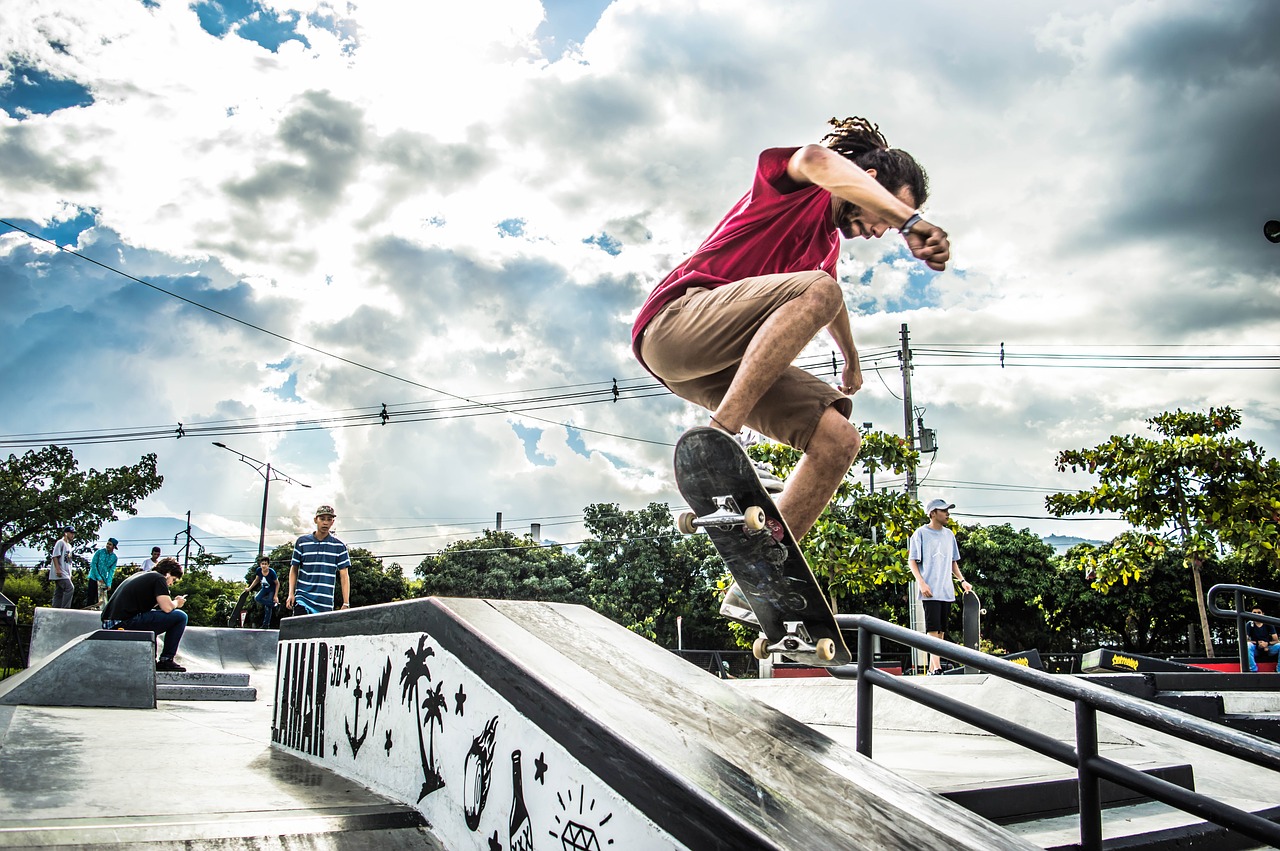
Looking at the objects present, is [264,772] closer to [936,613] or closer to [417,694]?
[417,694]

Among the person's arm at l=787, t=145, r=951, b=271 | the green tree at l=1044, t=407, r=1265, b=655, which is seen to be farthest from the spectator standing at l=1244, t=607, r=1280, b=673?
the person's arm at l=787, t=145, r=951, b=271

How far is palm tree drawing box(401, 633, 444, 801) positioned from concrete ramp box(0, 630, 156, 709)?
4118 millimetres

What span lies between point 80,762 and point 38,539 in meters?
43.6

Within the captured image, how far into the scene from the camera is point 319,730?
11.9 ft

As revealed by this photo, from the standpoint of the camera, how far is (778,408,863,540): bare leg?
11.1 ft

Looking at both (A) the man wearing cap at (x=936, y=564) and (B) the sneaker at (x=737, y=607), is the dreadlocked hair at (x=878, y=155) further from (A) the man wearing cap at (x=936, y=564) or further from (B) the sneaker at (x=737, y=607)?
(A) the man wearing cap at (x=936, y=564)

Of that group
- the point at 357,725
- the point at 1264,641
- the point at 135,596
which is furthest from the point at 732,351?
the point at 1264,641

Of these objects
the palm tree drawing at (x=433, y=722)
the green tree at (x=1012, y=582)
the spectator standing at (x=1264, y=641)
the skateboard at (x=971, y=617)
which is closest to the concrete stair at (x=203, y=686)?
the palm tree drawing at (x=433, y=722)

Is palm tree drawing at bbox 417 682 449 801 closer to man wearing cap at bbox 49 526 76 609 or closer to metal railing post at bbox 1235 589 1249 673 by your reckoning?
metal railing post at bbox 1235 589 1249 673

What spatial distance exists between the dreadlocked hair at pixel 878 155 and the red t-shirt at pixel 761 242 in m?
0.22

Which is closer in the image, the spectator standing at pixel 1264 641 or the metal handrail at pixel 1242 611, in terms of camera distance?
the metal handrail at pixel 1242 611

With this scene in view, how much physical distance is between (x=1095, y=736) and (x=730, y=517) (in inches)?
50.7

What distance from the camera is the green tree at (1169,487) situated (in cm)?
1249

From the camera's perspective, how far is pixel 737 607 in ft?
11.6
